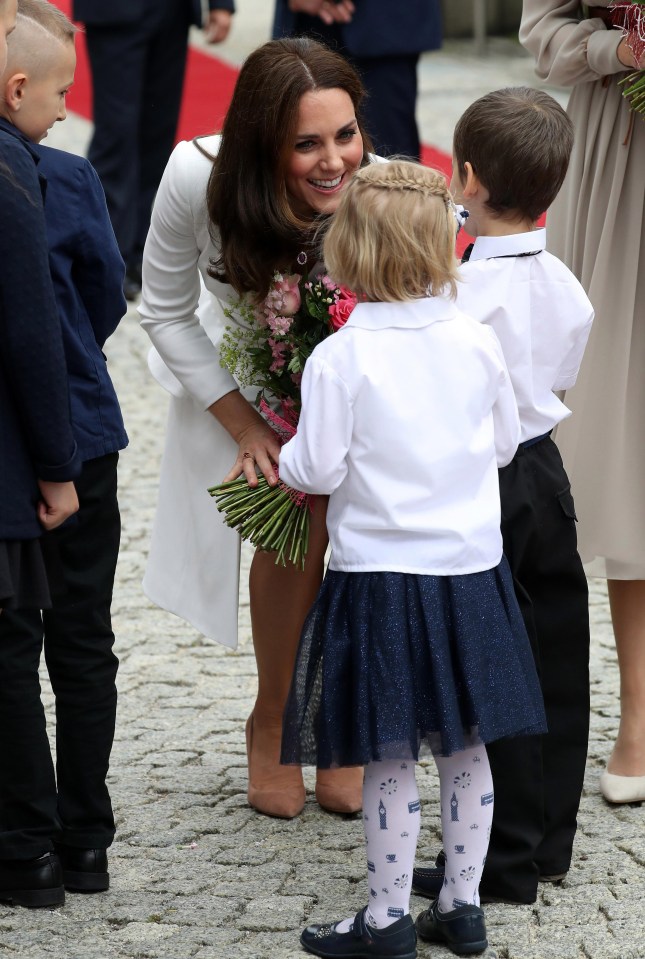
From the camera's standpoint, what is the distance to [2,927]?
287 cm

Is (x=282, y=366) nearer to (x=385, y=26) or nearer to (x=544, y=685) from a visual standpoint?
(x=544, y=685)

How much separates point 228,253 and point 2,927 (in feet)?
4.73

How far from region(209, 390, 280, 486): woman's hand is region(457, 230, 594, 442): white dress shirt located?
1.87 feet

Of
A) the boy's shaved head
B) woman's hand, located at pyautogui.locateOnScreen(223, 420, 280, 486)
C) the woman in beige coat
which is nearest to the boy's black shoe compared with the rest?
the woman in beige coat

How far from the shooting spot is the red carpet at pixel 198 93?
1146 cm

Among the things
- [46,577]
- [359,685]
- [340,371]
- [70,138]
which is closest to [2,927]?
[46,577]

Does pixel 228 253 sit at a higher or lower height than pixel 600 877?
higher

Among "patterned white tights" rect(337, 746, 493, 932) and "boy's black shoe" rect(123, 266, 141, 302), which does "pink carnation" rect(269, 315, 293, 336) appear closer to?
"patterned white tights" rect(337, 746, 493, 932)

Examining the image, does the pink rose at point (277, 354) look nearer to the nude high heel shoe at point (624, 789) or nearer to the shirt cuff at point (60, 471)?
the shirt cuff at point (60, 471)

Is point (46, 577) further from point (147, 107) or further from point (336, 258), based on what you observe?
point (147, 107)

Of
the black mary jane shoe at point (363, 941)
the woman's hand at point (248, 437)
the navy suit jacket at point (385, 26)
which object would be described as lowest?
the black mary jane shoe at point (363, 941)

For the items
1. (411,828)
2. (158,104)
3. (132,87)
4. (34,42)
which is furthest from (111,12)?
(411,828)

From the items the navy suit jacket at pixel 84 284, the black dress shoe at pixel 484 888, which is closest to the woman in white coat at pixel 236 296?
the navy suit jacket at pixel 84 284

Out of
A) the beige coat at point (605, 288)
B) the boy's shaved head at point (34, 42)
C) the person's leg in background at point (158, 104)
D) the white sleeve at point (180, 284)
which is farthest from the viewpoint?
the person's leg in background at point (158, 104)
